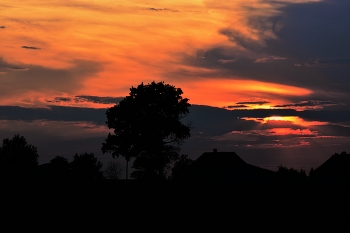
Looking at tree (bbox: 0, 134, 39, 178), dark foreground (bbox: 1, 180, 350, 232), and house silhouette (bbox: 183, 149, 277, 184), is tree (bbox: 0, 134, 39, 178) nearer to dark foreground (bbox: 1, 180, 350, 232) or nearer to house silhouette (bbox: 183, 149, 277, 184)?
house silhouette (bbox: 183, 149, 277, 184)

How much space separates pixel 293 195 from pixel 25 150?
299 feet

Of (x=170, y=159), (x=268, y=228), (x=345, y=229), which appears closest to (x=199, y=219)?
(x=268, y=228)

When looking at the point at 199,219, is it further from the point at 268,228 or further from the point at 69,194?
the point at 69,194

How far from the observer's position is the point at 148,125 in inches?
2795

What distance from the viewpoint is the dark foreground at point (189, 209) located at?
36719 mm

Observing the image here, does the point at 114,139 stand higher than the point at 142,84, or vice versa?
the point at 142,84

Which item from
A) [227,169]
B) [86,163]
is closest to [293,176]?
[227,169]

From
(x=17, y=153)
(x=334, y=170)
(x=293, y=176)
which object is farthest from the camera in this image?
(x=17, y=153)

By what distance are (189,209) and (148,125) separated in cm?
3174

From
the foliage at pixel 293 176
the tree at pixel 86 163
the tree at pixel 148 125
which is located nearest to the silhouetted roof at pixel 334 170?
the foliage at pixel 293 176

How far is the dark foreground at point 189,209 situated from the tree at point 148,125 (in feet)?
78.2

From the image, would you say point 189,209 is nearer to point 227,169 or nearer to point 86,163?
point 227,169

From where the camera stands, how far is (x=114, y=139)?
7225 cm

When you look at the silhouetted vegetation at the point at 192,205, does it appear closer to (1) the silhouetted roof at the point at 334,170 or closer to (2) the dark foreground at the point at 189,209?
(2) the dark foreground at the point at 189,209
